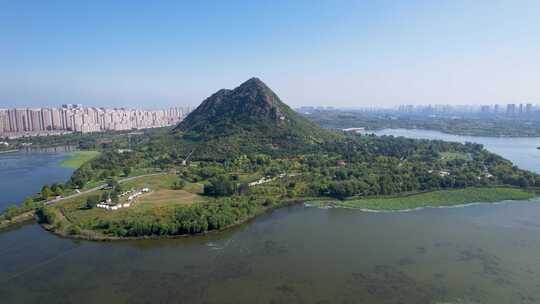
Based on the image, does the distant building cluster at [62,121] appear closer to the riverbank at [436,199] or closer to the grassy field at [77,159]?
the grassy field at [77,159]

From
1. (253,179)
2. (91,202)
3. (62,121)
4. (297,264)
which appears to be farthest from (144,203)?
(62,121)

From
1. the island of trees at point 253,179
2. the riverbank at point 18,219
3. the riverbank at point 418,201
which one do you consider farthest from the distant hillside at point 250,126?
the riverbank at point 18,219

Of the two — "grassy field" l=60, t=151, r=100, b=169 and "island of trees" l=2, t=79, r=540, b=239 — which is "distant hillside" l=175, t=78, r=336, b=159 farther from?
"grassy field" l=60, t=151, r=100, b=169

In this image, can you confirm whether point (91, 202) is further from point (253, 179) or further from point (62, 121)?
point (62, 121)

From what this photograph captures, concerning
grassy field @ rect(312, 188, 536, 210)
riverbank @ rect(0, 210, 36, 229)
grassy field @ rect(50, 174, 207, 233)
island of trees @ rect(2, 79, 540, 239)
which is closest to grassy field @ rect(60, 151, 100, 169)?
island of trees @ rect(2, 79, 540, 239)

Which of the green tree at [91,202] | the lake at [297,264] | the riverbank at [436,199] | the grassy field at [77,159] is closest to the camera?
the lake at [297,264]
